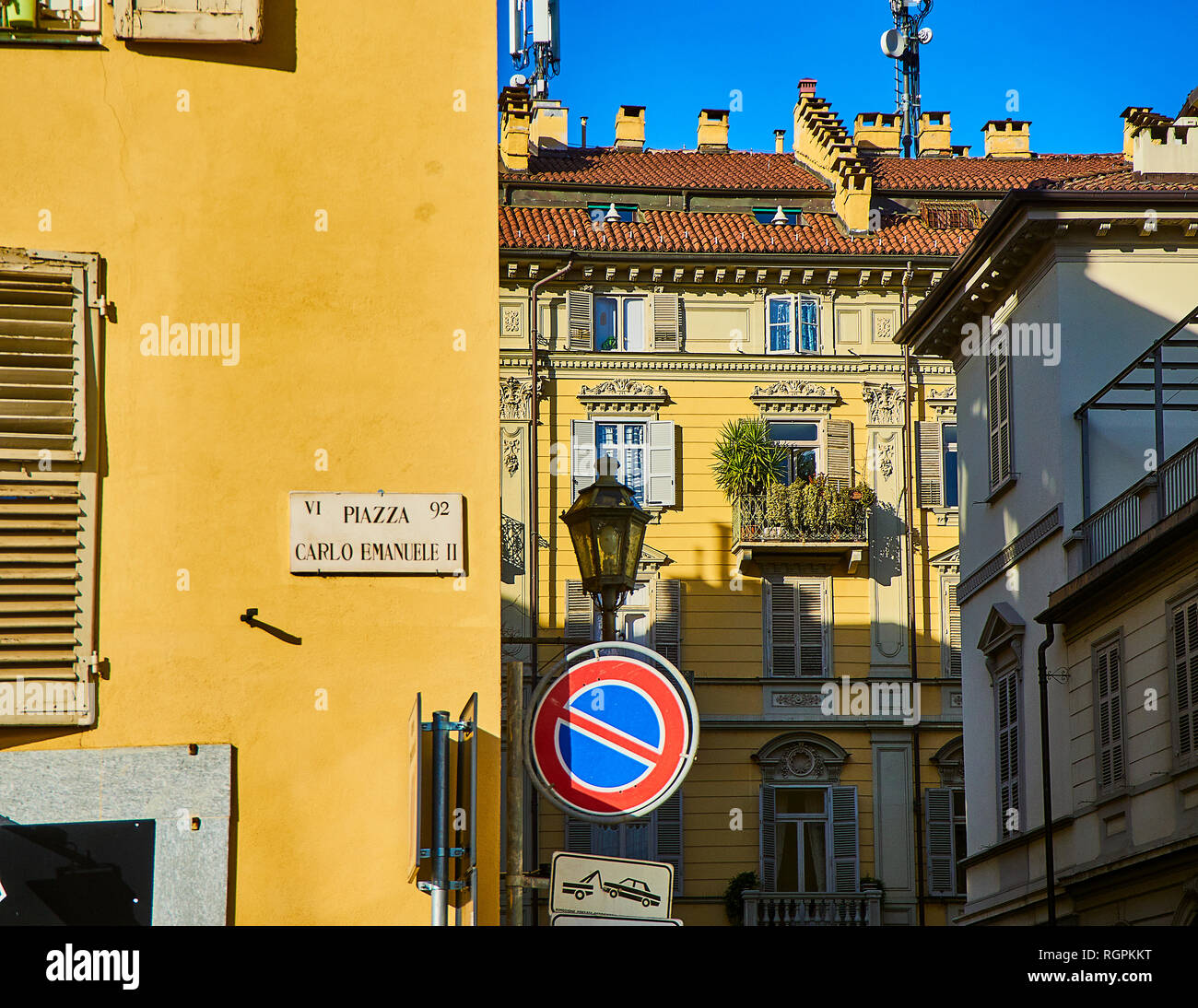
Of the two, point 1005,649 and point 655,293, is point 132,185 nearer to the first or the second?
point 1005,649

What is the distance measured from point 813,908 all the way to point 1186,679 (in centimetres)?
1850

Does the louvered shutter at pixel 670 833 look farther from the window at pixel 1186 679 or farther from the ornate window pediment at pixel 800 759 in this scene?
the window at pixel 1186 679

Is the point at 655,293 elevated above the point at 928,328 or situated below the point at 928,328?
above

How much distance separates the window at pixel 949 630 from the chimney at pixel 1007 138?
1501 centimetres

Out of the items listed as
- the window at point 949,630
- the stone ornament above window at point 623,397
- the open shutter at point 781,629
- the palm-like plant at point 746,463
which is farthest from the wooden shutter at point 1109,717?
the stone ornament above window at point 623,397

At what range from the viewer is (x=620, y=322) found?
129 ft

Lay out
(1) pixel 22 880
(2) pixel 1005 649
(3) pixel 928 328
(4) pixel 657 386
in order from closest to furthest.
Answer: (1) pixel 22 880 < (2) pixel 1005 649 < (3) pixel 928 328 < (4) pixel 657 386

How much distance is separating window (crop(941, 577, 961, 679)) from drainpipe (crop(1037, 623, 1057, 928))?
15.7 m

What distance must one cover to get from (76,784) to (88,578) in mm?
1042

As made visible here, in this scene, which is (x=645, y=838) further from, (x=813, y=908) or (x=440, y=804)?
(x=440, y=804)

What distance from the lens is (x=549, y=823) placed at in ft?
118

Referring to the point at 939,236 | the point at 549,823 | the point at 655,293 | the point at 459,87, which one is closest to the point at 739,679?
the point at 549,823

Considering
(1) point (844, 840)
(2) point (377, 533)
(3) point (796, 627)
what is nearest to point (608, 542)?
(2) point (377, 533)

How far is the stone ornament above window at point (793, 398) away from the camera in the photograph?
39.0 meters
